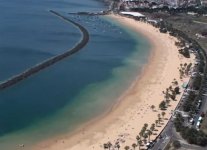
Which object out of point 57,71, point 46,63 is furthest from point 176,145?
point 46,63

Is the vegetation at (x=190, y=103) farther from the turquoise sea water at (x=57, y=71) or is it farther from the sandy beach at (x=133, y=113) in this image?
the turquoise sea water at (x=57, y=71)

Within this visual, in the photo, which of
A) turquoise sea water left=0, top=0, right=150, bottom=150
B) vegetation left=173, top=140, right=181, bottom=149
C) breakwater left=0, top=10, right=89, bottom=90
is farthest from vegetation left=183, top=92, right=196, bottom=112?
breakwater left=0, top=10, right=89, bottom=90

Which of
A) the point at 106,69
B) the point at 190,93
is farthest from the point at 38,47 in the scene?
the point at 190,93

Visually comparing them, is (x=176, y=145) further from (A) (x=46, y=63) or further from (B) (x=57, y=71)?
(A) (x=46, y=63)

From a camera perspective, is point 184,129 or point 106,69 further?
point 106,69

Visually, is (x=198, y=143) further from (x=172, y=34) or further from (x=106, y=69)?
(x=172, y=34)

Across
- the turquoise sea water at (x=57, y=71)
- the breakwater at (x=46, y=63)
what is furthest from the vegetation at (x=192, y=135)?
the breakwater at (x=46, y=63)

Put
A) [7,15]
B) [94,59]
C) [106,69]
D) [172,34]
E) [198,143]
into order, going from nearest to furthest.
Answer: [198,143] → [106,69] → [94,59] → [172,34] → [7,15]
